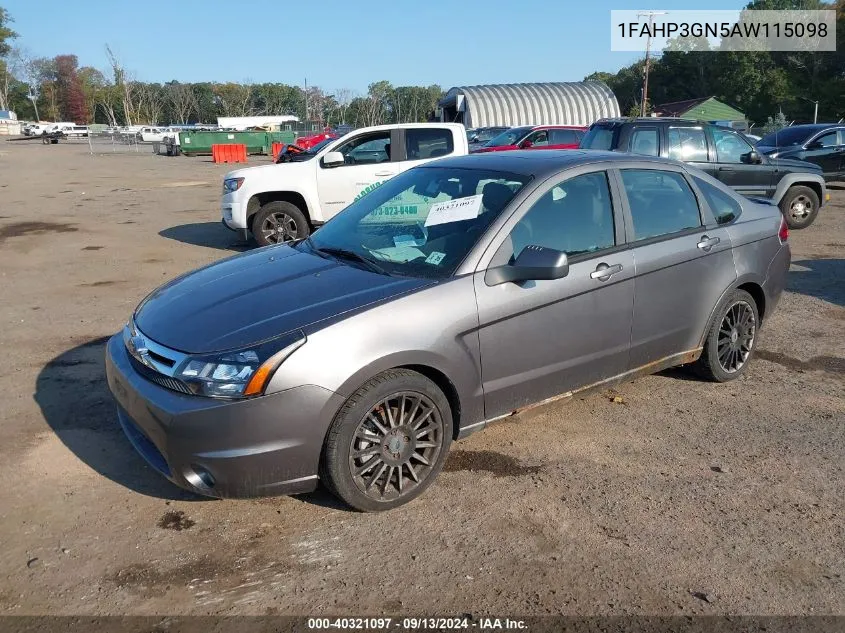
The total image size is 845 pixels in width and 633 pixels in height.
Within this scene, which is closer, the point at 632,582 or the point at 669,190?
the point at 632,582

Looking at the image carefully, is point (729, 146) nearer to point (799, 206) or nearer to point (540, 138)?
point (799, 206)

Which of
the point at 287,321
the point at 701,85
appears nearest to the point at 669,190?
the point at 287,321

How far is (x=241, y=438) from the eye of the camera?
3.04 meters

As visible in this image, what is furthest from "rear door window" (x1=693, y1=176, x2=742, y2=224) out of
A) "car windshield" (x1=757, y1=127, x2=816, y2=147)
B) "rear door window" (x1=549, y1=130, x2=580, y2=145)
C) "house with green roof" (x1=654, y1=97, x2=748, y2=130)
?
"house with green roof" (x1=654, y1=97, x2=748, y2=130)

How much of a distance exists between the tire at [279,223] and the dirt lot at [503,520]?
15.6 ft

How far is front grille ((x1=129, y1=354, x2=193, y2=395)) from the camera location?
3.14 m

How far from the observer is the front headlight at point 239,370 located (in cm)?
304

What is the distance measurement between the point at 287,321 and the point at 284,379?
32 cm

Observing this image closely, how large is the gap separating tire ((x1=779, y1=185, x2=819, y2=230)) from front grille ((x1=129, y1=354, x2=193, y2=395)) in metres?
11.7

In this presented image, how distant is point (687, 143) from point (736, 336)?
6668mm

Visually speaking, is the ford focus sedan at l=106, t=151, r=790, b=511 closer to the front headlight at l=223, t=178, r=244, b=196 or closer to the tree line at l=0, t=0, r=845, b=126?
the front headlight at l=223, t=178, r=244, b=196

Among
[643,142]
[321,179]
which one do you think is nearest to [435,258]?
[321,179]

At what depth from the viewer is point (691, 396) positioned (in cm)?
488

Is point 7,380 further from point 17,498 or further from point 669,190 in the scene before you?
point 669,190
